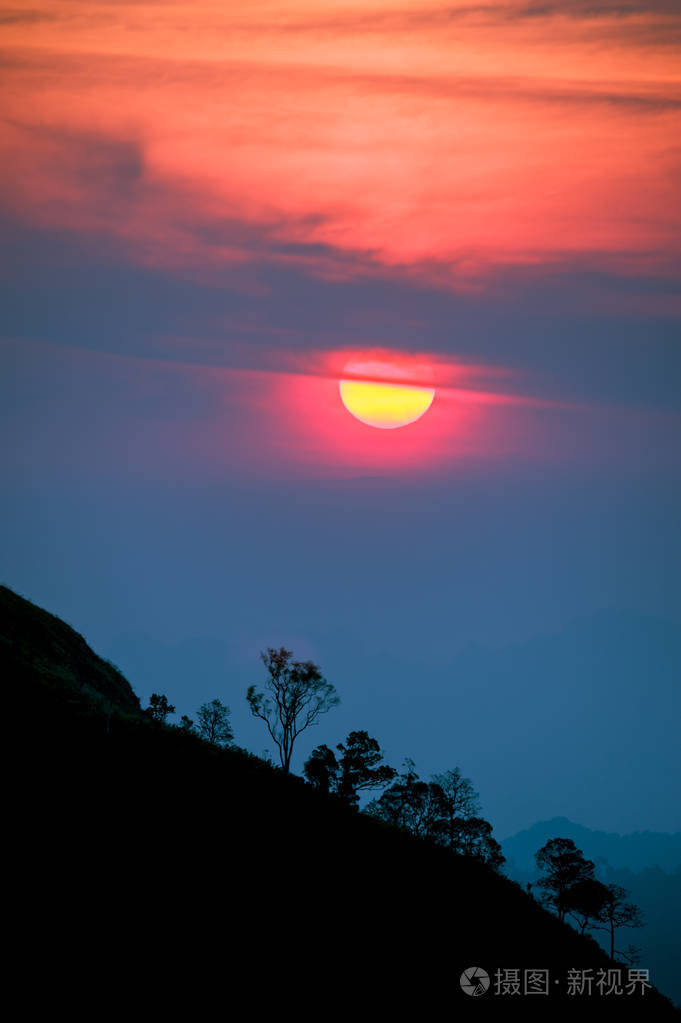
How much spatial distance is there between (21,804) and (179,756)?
45.6 ft

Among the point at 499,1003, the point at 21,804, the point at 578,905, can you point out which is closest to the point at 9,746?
the point at 21,804

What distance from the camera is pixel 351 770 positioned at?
83.4 m

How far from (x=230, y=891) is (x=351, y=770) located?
153 feet

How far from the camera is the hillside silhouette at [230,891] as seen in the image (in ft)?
105

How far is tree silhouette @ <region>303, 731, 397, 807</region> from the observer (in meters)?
82.4

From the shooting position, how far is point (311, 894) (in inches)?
1645

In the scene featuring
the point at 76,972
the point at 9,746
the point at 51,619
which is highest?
the point at 51,619

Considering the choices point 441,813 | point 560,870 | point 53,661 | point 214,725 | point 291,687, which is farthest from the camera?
point 214,725

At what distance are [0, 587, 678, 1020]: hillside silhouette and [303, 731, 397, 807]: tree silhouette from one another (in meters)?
22.3

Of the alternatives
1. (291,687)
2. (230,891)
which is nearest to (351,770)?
(291,687)

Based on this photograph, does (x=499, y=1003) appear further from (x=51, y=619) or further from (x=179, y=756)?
(x=51, y=619)

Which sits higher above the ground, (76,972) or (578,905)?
(578,905)

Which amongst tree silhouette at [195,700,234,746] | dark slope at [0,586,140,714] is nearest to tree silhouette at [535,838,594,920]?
tree silhouette at [195,700,234,746]

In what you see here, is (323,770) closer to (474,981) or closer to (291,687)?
(291,687)
